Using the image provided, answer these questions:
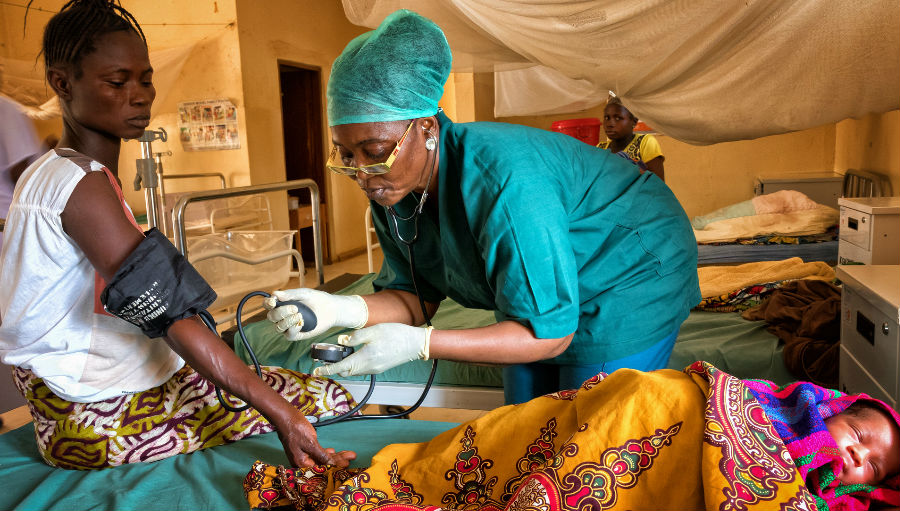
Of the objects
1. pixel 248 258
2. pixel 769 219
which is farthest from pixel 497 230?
pixel 769 219

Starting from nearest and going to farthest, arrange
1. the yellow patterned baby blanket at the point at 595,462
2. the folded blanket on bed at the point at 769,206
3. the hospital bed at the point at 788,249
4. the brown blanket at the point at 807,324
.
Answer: the yellow patterned baby blanket at the point at 595,462 → the brown blanket at the point at 807,324 → the hospital bed at the point at 788,249 → the folded blanket on bed at the point at 769,206

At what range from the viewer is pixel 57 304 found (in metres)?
1.33

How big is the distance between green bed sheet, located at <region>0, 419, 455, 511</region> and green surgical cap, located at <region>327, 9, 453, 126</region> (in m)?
0.78

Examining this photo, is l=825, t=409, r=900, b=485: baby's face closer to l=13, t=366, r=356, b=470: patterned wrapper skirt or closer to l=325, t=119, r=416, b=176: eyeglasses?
l=325, t=119, r=416, b=176: eyeglasses

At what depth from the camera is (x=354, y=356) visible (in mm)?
1246

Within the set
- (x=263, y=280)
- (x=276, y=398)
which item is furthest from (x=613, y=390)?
(x=263, y=280)

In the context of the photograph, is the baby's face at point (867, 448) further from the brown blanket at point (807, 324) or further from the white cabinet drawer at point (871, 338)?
the brown blanket at point (807, 324)

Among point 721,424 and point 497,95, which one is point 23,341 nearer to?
point 721,424

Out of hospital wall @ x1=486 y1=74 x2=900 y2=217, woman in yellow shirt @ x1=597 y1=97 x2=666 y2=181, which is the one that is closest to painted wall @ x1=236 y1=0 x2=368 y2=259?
hospital wall @ x1=486 y1=74 x2=900 y2=217

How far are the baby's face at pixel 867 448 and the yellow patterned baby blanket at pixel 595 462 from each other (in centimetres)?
18

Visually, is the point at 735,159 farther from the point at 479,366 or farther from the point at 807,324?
the point at 479,366

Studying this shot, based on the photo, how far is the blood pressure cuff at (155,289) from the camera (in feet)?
3.91

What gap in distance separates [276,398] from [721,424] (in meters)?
0.87

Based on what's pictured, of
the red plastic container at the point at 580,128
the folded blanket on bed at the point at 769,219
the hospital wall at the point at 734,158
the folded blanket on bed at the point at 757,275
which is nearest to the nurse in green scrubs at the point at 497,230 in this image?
the folded blanket on bed at the point at 757,275
